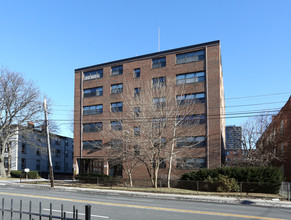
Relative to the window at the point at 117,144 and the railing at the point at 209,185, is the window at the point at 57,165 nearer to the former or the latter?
the railing at the point at 209,185

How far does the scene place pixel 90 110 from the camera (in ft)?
143

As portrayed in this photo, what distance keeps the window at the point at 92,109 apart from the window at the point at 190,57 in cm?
1425

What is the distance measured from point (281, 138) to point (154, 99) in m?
20.2

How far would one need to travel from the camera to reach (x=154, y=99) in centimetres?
2789

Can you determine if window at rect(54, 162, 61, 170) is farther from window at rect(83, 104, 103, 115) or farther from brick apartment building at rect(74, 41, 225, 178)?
window at rect(83, 104, 103, 115)

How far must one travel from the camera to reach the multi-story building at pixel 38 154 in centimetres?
5657

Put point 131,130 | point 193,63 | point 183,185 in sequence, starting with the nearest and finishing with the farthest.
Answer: point 183,185 < point 131,130 < point 193,63

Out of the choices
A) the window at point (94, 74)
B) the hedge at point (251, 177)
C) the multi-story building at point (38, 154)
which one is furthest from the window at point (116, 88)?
the hedge at point (251, 177)

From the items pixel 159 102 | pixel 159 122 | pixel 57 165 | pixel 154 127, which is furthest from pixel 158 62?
pixel 57 165

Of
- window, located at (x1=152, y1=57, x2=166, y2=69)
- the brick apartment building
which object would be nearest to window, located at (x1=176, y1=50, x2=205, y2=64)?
the brick apartment building

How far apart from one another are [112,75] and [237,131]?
20.9 metres

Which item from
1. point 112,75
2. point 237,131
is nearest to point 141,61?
point 112,75

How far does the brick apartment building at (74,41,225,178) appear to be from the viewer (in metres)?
32.9

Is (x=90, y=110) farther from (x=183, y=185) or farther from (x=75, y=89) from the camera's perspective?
(x=183, y=185)
